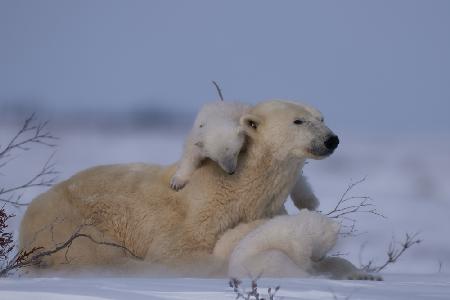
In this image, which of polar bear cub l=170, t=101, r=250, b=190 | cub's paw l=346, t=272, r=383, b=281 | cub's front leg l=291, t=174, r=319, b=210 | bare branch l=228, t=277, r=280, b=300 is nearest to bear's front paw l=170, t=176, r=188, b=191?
polar bear cub l=170, t=101, r=250, b=190

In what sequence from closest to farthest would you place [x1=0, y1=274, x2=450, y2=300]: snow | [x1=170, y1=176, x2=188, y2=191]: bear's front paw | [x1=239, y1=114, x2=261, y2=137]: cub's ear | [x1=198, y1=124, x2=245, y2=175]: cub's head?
[x1=0, y1=274, x2=450, y2=300]: snow
[x1=198, y1=124, x2=245, y2=175]: cub's head
[x1=239, y1=114, x2=261, y2=137]: cub's ear
[x1=170, y1=176, x2=188, y2=191]: bear's front paw

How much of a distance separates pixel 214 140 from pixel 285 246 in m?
1.09

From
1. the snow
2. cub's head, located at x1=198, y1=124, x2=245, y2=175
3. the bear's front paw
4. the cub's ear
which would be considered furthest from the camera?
the bear's front paw

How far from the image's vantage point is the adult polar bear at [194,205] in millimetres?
6691

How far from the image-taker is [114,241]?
695cm

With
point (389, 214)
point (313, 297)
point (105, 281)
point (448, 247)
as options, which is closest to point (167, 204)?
point (105, 281)

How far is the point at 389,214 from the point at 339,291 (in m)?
16.3

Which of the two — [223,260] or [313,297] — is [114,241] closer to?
[223,260]

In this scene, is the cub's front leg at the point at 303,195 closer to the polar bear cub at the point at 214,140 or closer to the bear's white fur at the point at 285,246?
the polar bear cub at the point at 214,140

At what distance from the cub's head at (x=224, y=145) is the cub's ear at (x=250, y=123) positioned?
15 centimetres

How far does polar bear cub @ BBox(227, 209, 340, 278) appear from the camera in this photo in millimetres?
5648

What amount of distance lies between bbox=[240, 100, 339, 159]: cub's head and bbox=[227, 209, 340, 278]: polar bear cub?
0.69 meters

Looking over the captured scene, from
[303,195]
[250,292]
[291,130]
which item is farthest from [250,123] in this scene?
[250,292]

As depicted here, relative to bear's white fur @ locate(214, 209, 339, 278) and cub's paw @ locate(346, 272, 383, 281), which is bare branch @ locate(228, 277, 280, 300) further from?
cub's paw @ locate(346, 272, 383, 281)
